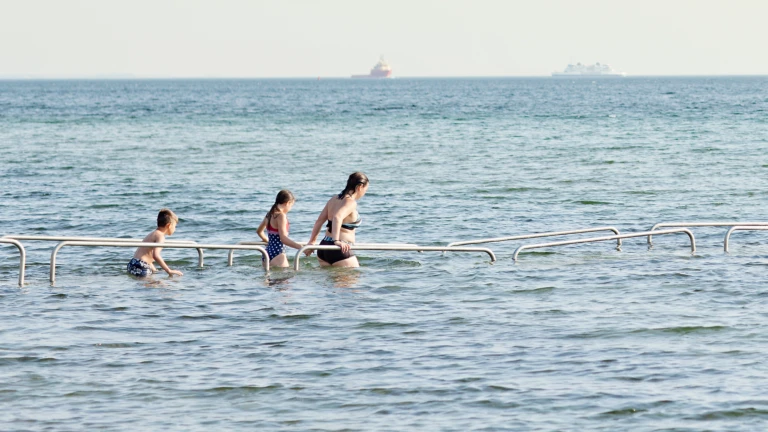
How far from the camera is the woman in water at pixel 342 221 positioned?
12.0 m

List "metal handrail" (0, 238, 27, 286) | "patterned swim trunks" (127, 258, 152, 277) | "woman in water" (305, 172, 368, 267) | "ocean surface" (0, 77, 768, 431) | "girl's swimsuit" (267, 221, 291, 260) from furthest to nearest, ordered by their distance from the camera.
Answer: "patterned swim trunks" (127, 258, 152, 277) < "girl's swimsuit" (267, 221, 291, 260) < "woman in water" (305, 172, 368, 267) < "metal handrail" (0, 238, 27, 286) < "ocean surface" (0, 77, 768, 431)

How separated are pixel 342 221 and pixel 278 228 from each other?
2.43ft

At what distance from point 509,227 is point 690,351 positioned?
9.95 meters

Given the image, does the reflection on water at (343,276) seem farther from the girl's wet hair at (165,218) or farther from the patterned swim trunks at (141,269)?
the patterned swim trunks at (141,269)

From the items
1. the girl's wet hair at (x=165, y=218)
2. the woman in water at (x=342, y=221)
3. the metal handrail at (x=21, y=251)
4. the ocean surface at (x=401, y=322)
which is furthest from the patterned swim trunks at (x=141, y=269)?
the woman in water at (x=342, y=221)

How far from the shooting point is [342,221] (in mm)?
12250

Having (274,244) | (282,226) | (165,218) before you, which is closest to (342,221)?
(282,226)

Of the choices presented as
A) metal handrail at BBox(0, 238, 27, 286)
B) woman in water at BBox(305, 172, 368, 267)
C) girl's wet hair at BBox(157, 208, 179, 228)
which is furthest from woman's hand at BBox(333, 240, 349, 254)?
metal handrail at BBox(0, 238, 27, 286)

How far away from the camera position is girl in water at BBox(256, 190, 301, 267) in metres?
12.3

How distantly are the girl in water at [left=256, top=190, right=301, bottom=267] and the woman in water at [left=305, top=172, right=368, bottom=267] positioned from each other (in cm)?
31

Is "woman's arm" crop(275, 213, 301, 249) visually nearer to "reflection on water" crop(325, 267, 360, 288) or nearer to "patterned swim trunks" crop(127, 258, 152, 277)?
"reflection on water" crop(325, 267, 360, 288)

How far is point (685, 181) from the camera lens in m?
28.3

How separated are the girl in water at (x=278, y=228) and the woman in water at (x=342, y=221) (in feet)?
1.03

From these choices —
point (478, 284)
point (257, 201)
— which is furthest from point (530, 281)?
point (257, 201)
